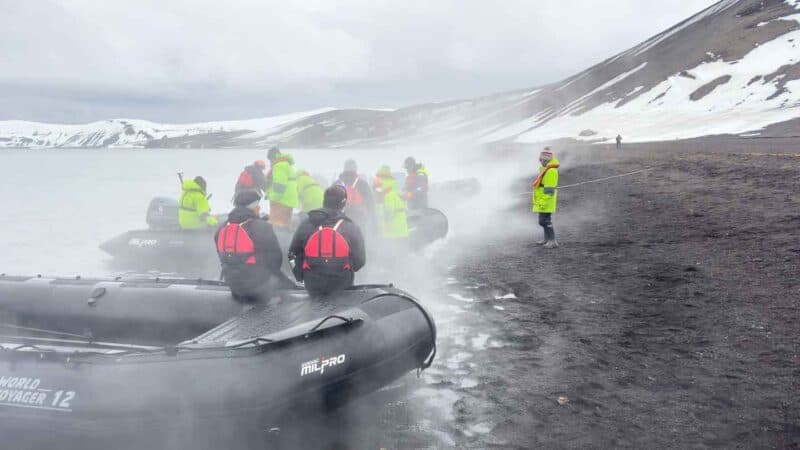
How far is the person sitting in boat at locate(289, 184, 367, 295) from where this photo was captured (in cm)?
552

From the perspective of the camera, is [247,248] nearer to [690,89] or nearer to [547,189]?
[547,189]

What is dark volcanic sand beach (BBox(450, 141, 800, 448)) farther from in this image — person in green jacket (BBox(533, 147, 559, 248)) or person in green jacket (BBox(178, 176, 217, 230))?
person in green jacket (BBox(178, 176, 217, 230))

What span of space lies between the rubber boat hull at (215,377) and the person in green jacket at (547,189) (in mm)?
Answer: 6588

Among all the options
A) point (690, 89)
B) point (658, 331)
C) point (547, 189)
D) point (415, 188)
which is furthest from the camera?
point (690, 89)

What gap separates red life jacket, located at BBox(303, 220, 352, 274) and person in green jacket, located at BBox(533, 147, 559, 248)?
6581mm

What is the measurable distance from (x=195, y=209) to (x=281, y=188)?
160 cm

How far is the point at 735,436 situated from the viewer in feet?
14.6

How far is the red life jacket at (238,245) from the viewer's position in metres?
5.61

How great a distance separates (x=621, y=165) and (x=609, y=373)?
26.3 m

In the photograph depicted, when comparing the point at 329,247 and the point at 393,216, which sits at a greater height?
the point at 329,247

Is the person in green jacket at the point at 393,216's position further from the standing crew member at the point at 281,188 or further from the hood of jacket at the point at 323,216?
the hood of jacket at the point at 323,216

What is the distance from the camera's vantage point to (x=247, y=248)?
5.62 m

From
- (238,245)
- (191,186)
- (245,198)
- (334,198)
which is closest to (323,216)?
(334,198)

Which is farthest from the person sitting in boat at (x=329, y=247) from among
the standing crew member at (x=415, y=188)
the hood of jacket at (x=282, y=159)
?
the standing crew member at (x=415, y=188)
